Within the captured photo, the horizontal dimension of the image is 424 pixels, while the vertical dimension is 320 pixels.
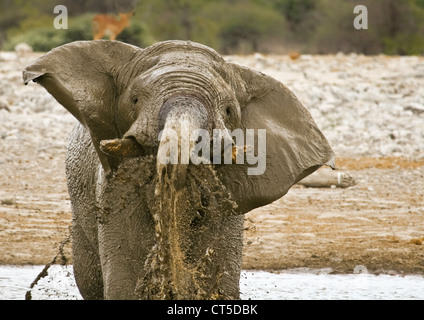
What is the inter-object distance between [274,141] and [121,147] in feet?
2.97

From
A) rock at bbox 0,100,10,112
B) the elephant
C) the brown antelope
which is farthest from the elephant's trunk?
the brown antelope

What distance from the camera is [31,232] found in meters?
8.55

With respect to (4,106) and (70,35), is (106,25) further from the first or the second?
(4,106)

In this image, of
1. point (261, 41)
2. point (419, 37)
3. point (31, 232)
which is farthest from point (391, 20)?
point (31, 232)

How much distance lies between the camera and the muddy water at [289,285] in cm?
686

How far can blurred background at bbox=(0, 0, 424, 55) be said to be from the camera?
78.1 feet

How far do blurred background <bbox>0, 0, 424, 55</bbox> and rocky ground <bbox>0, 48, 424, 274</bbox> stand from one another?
6.81 meters

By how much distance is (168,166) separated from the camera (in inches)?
158

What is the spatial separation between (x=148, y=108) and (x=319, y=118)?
30.5ft

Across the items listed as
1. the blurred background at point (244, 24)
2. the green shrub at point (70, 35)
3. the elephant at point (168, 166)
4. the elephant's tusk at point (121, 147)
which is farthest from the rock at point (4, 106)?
the elephant's tusk at point (121, 147)

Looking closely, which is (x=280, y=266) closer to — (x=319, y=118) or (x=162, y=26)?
(x=319, y=118)

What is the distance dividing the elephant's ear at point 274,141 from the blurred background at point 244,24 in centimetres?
1702

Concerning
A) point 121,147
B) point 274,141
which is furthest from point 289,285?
point 121,147

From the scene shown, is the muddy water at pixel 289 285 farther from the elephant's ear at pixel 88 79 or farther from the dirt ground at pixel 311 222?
the elephant's ear at pixel 88 79
